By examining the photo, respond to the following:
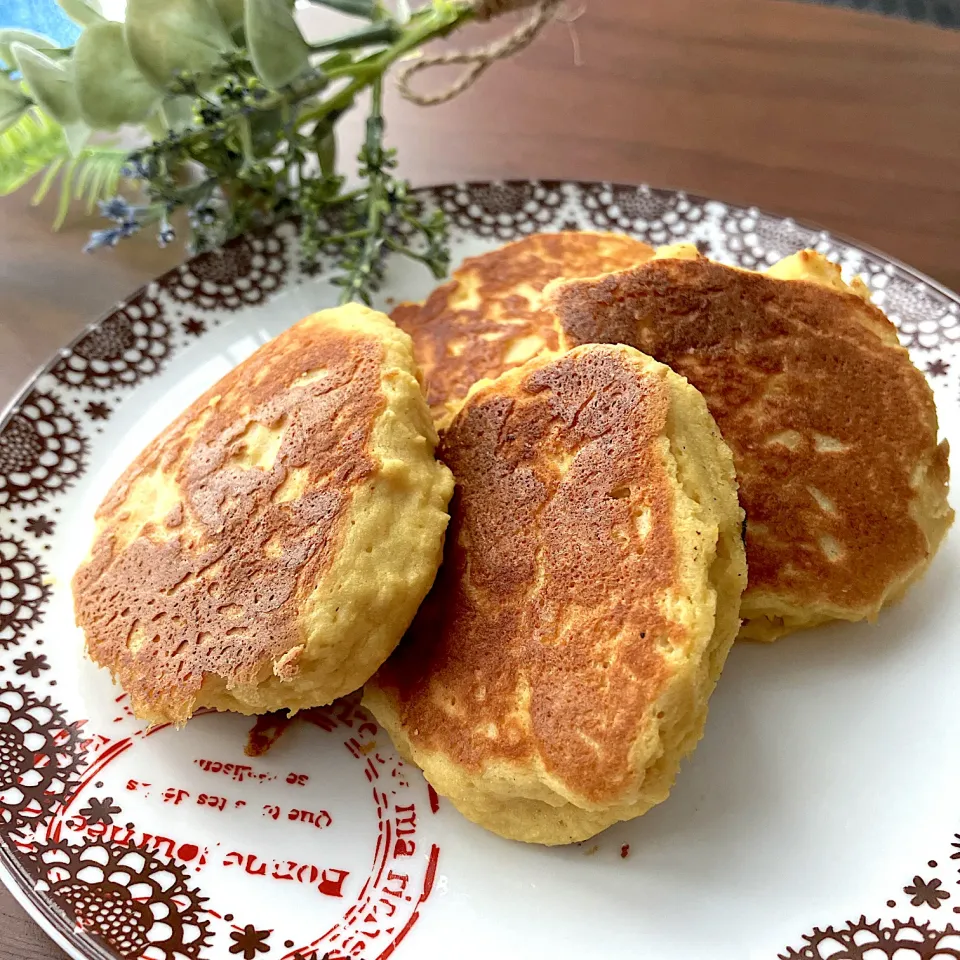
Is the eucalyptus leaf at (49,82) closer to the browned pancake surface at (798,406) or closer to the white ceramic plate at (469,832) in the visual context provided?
the white ceramic plate at (469,832)

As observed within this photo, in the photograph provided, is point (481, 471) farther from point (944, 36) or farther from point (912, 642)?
point (944, 36)

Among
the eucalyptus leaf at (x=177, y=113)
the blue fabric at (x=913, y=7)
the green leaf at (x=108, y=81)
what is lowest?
the blue fabric at (x=913, y=7)

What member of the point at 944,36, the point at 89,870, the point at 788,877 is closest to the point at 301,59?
the point at 89,870

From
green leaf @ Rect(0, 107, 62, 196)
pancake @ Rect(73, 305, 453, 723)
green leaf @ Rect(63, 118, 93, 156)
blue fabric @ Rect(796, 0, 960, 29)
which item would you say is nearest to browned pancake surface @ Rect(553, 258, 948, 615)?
pancake @ Rect(73, 305, 453, 723)

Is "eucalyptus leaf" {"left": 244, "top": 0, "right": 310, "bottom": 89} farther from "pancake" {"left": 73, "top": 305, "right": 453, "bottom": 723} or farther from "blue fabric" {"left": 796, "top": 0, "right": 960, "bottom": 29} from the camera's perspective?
"blue fabric" {"left": 796, "top": 0, "right": 960, "bottom": 29}

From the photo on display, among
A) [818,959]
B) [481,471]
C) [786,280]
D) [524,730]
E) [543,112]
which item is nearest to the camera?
[818,959]

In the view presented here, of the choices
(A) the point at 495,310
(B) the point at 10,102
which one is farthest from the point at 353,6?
(A) the point at 495,310

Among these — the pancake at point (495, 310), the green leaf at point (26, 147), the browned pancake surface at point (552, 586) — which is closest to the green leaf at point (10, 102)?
the green leaf at point (26, 147)
